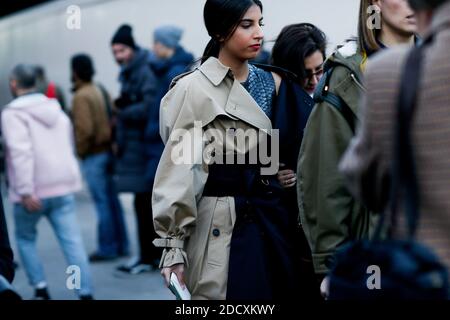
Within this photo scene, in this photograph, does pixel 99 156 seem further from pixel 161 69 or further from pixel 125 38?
pixel 161 69

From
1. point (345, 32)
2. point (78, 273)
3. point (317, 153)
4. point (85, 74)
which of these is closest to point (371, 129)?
point (317, 153)

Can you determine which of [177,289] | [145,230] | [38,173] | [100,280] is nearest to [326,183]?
[177,289]

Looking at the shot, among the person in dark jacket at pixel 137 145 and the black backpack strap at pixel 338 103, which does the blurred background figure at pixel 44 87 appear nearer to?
the person in dark jacket at pixel 137 145

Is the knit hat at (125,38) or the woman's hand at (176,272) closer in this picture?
the woman's hand at (176,272)

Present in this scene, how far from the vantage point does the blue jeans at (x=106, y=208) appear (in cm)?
885

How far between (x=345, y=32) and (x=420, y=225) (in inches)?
204

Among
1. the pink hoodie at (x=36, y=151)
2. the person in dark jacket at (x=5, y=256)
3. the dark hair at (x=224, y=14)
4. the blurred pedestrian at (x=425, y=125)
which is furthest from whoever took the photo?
the pink hoodie at (x=36, y=151)

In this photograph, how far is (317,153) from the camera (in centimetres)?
348

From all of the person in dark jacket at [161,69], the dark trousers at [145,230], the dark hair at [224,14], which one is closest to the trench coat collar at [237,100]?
the dark hair at [224,14]

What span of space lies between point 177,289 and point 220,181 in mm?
492

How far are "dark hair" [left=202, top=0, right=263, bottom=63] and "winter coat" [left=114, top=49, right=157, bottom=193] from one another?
3994 millimetres

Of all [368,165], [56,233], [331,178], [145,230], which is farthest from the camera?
[145,230]

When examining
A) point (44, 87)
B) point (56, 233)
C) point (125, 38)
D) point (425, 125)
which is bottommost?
point (56, 233)

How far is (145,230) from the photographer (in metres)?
8.20
